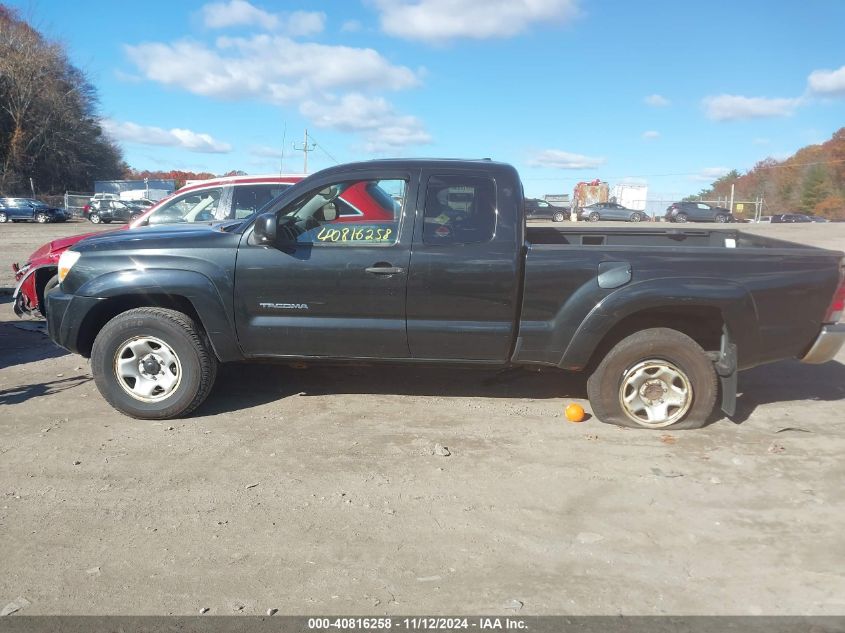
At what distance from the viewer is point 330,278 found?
4.70 meters

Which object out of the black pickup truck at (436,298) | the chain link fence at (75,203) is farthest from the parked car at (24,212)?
the black pickup truck at (436,298)

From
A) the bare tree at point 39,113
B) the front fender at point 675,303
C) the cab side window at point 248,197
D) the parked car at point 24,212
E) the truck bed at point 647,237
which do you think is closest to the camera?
the front fender at point 675,303

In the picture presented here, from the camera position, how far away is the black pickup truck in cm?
460

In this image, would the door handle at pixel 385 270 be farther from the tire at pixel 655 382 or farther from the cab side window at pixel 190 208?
the cab side window at pixel 190 208

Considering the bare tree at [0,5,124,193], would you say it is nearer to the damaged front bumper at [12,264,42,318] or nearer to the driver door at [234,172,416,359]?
the damaged front bumper at [12,264,42,318]

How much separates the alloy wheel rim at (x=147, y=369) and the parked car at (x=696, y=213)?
49.5 meters

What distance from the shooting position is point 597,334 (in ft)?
15.2

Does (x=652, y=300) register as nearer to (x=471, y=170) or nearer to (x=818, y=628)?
(x=471, y=170)

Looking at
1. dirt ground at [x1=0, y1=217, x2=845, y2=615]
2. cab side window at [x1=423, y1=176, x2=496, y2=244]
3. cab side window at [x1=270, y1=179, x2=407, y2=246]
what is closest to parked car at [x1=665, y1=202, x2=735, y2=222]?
dirt ground at [x1=0, y1=217, x2=845, y2=615]

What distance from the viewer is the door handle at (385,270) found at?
465 cm

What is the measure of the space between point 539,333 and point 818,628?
8.01 feet

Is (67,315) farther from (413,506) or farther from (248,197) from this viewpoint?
(248,197)

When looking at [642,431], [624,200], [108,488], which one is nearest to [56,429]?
[108,488]

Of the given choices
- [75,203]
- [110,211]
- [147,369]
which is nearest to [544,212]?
[110,211]
